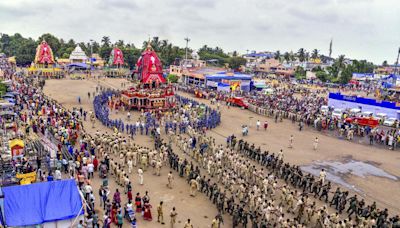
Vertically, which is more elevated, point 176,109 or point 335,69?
point 335,69

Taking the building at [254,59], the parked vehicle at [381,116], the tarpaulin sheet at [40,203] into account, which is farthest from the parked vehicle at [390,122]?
the building at [254,59]

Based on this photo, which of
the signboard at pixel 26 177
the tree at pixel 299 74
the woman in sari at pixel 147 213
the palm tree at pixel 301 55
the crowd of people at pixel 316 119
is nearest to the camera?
the woman in sari at pixel 147 213

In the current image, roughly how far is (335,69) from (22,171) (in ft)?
261

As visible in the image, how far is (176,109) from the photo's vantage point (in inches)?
1465

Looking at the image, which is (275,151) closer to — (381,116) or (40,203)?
(40,203)

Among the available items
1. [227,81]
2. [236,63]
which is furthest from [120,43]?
[227,81]

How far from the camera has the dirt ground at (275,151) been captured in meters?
15.6

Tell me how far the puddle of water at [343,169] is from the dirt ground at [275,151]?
1.18 feet

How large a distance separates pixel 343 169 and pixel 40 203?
57.5 feet

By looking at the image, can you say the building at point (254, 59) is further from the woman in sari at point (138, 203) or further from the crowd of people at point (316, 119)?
the woman in sari at point (138, 203)

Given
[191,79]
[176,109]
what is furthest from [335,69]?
[176,109]

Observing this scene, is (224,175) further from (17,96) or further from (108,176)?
(17,96)

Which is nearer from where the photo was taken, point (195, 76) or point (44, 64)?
point (195, 76)

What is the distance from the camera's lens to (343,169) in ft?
71.2
